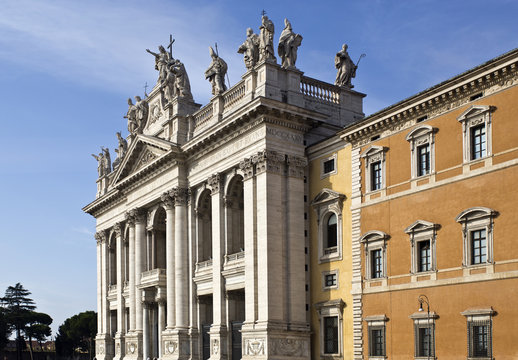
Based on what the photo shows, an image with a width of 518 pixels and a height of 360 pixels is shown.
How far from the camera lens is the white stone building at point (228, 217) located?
1422 inches

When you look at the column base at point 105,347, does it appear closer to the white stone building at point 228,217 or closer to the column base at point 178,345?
the white stone building at point 228,217

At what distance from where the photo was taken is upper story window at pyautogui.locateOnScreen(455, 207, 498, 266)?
27.2 metres

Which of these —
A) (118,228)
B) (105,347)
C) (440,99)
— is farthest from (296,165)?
(105,347)

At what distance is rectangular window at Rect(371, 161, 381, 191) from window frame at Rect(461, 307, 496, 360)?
25.8ft

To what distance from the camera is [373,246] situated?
108 feet

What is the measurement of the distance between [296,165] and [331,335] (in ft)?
28.3

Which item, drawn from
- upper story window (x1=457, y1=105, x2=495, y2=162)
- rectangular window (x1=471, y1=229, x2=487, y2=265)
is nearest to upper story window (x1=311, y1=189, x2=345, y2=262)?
upper story window (x1=457, y1=105, x2=495, y2=162)

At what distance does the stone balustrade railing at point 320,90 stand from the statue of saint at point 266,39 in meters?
2.22

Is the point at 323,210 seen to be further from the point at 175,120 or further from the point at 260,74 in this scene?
the point at 175,120

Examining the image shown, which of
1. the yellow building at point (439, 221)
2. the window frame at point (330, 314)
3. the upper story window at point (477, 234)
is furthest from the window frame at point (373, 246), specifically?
the upper story window at point (477, 234)

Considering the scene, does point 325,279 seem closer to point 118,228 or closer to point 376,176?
point 376,176

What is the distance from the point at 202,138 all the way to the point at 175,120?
16.3 ft

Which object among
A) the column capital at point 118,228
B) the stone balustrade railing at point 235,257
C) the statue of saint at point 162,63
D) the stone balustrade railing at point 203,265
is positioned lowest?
the stone balustrade railing at point 203,265

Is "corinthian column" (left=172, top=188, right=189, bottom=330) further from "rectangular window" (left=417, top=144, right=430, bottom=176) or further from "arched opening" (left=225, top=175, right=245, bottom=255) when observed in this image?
"rectangular window" (left=417, top=144, right=430, bottom=176)
